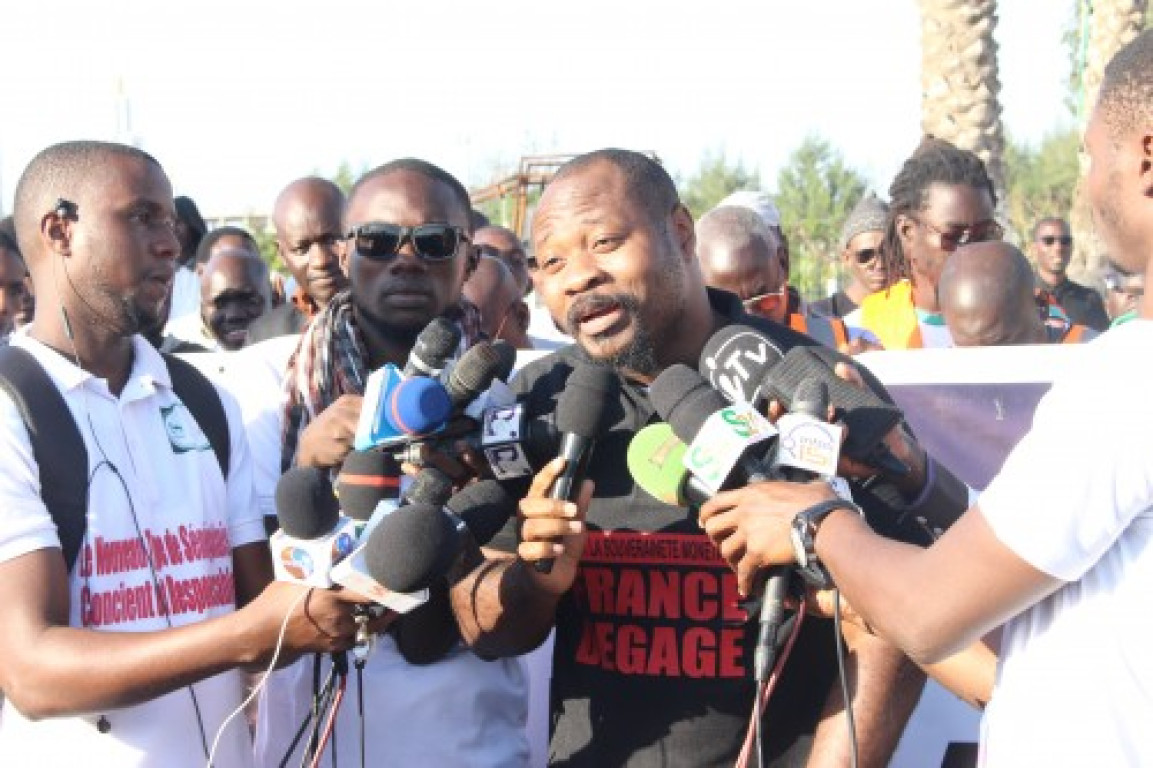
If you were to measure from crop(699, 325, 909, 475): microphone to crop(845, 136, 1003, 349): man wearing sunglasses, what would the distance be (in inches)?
143

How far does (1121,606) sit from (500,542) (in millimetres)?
1508

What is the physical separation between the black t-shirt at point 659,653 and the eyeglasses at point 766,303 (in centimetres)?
294

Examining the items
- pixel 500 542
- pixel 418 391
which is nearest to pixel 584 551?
pixel 500 542

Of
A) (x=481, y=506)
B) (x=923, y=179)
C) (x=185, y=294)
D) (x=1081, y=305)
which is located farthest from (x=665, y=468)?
(x=1081, y=305)

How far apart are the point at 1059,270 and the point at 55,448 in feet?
33.8

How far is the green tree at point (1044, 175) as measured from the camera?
36.7 m

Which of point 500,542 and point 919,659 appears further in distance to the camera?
point 500,542

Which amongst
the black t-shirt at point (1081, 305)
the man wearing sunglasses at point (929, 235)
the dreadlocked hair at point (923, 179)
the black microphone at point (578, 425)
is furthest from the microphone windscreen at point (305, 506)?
the black t-shirt at point (1081, 305)

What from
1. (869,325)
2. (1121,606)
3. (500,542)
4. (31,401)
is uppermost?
(31,401)

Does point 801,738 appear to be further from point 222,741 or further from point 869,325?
point 869,325

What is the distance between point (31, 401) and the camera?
3.28 metres

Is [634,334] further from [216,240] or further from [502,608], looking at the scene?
[216,240]

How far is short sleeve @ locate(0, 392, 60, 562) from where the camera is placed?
3125 mm

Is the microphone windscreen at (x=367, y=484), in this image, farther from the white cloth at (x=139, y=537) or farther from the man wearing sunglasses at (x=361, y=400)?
the white cloth at (x=139, y=537)
